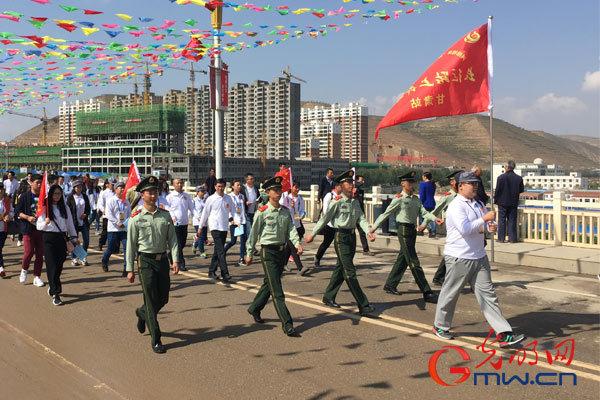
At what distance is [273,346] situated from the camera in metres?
6.06

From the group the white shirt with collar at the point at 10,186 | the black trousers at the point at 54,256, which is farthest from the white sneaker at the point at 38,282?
the white shirt with collar at the point at 10,186

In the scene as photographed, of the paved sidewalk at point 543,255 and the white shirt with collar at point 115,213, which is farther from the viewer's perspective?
the white shirt with collar at point 115,213

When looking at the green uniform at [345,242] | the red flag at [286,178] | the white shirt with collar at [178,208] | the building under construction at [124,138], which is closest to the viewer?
the green uniform at [345,242]

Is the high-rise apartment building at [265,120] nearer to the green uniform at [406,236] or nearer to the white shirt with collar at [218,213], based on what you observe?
the white shirt with collar at [218,213]

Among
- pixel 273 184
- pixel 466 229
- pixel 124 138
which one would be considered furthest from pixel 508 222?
pixel 124 138

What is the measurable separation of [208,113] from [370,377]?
18752cm

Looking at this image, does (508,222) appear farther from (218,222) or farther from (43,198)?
(43,198)

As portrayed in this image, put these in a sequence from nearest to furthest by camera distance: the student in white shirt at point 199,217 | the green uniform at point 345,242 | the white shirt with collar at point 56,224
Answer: the green uniform at point 345,242, the white shirt with collar at point 56,224, the student in white shirt at point 199,217

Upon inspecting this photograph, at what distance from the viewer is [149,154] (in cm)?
14962

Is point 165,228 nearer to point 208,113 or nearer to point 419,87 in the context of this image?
point 419,87

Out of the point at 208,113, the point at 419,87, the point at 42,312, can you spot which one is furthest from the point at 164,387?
the point at 208,113

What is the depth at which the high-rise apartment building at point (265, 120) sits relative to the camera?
568ft

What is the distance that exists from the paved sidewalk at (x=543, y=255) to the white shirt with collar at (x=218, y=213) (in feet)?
18.0

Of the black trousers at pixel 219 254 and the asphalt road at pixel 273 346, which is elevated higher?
the black trousers at pixel 219 254
